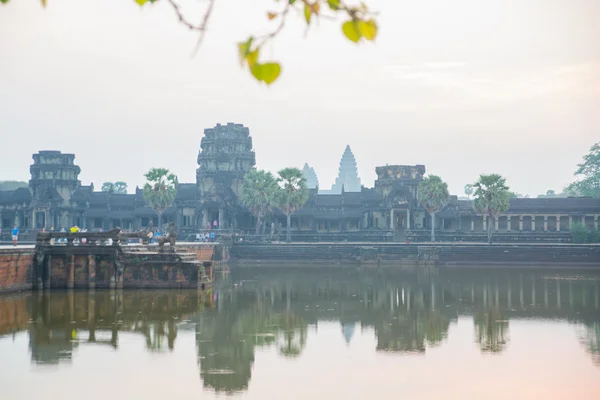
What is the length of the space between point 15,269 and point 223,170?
183ft

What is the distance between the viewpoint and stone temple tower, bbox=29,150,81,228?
93750mm

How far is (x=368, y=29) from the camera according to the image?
6543 mm

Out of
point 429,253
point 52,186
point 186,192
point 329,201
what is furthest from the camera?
point 186,192

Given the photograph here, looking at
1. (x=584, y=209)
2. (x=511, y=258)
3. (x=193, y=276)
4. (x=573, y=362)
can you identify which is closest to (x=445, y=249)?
(x=511, y=258)

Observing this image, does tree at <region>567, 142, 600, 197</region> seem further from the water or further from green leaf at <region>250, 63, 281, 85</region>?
green leaf at <region>250, 63, 281, 85</region>

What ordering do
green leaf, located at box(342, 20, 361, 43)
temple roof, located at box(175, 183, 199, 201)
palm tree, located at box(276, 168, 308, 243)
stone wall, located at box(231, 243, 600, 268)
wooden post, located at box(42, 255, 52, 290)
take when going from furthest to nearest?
temple roof, located at box(175, 183, 199, 201) → palm tree, located at box(276, 168, 308, 243) → stone wall, located at box(231, 243, 600, 268) → wooden post, located at box(42, 255, 52, 290) → green leaf, located at box(342, 20, 361, 43)

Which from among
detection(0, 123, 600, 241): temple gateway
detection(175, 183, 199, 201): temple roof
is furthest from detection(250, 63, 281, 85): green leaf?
detection(175, 183, 199, 201): temple roof

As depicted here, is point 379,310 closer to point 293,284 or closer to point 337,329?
point 337,329

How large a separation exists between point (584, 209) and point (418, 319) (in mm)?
58038

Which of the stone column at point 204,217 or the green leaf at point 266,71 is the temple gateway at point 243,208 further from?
the green leaf at point 266,71

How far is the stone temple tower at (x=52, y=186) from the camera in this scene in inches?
3691

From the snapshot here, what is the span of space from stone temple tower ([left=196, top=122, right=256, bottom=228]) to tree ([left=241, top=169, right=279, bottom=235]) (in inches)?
230

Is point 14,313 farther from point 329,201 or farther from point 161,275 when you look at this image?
point 329,201

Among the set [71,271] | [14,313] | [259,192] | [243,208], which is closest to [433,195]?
[259,192]
